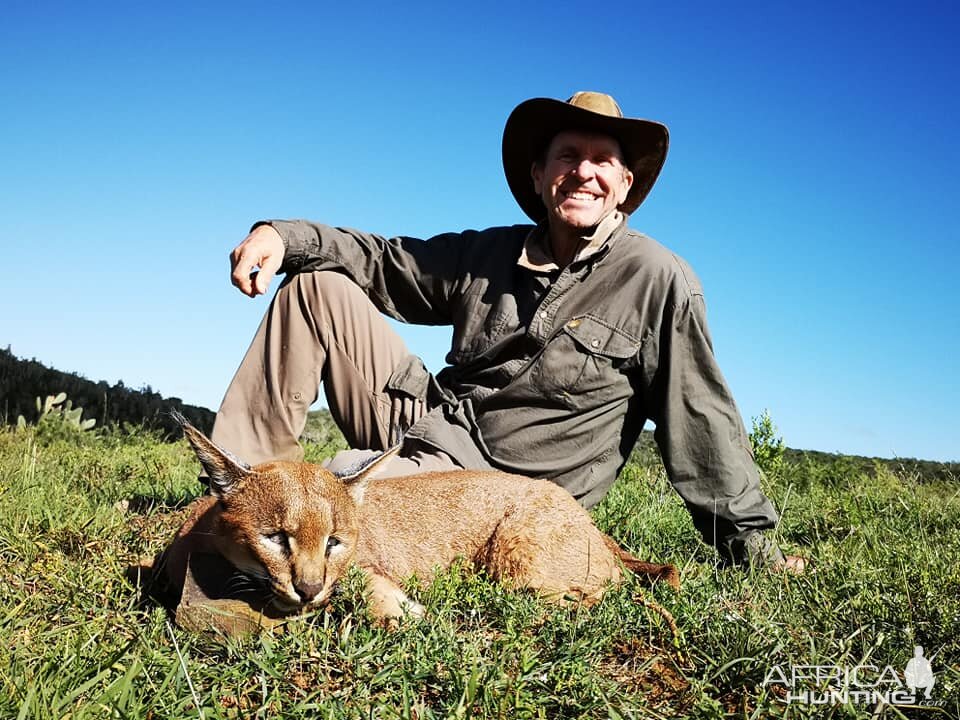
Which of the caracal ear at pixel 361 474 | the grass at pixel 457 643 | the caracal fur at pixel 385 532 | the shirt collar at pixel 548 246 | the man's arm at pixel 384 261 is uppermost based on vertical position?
the shirt collar at pixel 548 246

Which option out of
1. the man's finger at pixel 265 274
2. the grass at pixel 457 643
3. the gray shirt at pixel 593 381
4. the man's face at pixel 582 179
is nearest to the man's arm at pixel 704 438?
the gray shirt at pixel 593 381

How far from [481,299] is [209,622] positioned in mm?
3036

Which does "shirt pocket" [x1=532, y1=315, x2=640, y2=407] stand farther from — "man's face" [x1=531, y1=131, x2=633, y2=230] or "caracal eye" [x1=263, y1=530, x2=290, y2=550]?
"caracal eye" [x1=263, y1=530, x2=290, y2=550]

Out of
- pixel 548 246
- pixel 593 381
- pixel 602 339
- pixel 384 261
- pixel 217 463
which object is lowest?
pixel 217 463

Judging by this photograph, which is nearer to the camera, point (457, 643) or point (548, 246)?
point (457, 643)

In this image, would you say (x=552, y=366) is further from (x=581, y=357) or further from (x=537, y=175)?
(x=537, y=175)

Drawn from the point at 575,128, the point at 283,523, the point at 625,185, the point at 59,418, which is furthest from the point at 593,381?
the point at 59,418

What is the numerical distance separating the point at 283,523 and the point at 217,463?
0.45 metres

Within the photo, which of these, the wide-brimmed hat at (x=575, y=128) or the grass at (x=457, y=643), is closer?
the grass at (x=457, y=643)

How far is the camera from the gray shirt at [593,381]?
17.9ft

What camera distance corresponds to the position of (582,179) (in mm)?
5660

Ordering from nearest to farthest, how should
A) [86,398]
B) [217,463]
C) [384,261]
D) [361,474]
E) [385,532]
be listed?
[217,463]
[361,474]
[385,532]
[384,261]
[86,398]

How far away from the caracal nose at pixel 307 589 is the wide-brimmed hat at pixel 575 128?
3.69 metres

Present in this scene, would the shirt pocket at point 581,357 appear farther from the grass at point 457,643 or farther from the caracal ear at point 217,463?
the caracal ear at point 217,463
